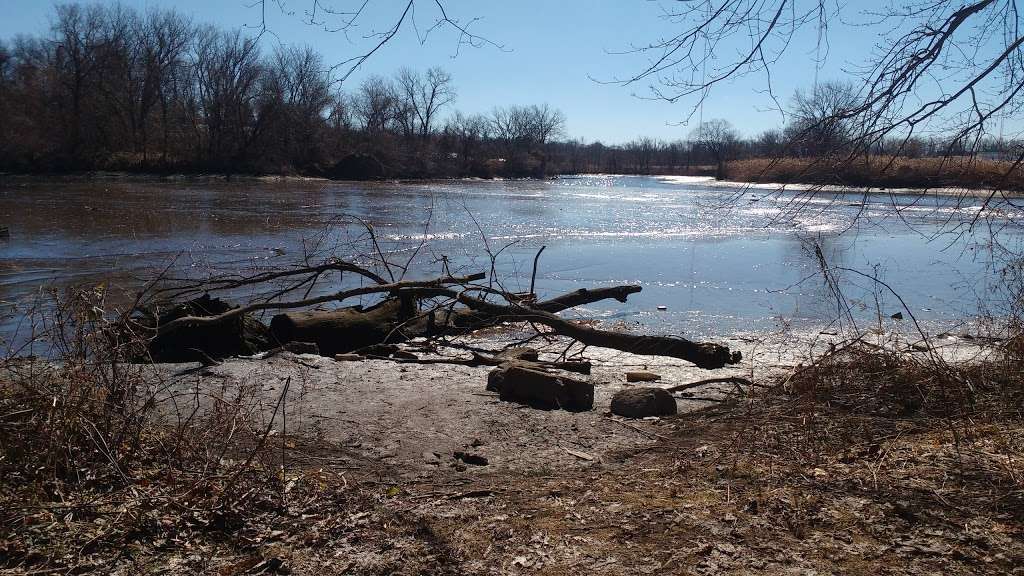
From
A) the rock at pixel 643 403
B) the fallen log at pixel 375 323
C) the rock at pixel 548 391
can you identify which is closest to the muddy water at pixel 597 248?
the fallen log at pixel 375 323

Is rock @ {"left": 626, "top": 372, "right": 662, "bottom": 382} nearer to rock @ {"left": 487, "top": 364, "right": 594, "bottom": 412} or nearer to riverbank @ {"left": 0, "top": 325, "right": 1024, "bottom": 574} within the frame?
rock @ {"left": 487, "top": 364, "right": 594, "bottom": 412}

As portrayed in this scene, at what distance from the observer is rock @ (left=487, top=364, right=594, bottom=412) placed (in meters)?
5.92

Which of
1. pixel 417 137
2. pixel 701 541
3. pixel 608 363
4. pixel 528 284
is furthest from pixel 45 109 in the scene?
pixel 701 541

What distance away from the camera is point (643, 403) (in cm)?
566

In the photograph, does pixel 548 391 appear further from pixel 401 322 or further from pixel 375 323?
pixel 401 322

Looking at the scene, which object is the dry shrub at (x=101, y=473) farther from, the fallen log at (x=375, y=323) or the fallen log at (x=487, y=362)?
the fallen log at (x=375, y=323)

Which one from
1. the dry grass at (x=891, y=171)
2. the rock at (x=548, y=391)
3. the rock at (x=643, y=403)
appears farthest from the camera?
the rock at (x=548, y=391)

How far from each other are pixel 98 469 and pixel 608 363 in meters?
5.30

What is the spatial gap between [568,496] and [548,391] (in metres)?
2.14

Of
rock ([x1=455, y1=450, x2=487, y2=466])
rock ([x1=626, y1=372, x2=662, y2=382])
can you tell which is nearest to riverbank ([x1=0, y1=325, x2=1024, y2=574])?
rock ([x1=455, y1=450, x2=487, y2=466])

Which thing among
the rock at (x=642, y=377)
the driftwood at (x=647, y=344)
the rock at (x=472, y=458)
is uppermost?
the driftwood at (x=647, y=344)

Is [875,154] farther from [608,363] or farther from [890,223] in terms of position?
[890,223]

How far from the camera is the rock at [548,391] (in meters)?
5.92

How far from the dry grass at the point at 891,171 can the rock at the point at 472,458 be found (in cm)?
261
